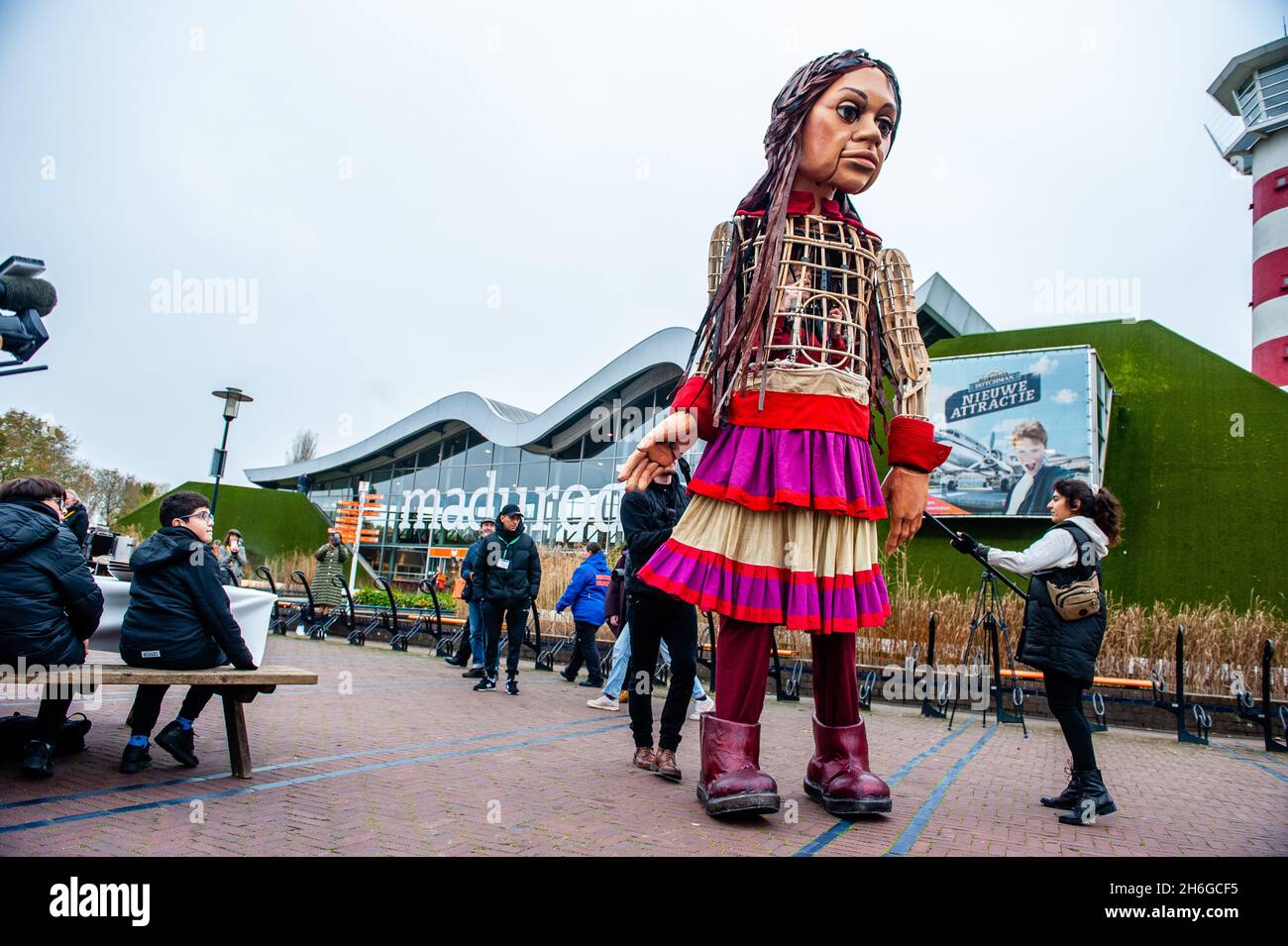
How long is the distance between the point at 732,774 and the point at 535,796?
82 centimetres

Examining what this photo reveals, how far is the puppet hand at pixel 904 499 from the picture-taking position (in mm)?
3371

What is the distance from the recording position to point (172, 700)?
578 cm

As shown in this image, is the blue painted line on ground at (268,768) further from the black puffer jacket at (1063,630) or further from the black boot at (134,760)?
the black puffer jacket at (1063,630)

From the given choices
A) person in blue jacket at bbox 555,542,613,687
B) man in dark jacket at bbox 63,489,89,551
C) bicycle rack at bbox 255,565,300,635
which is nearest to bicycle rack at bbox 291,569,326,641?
bicycle rack at bbox 255,565,300,635

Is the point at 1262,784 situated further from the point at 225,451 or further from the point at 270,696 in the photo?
the point at 225,451

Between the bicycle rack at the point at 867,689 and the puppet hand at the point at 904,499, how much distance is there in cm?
465

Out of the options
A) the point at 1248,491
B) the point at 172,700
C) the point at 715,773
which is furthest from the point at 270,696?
the point at 1248,491

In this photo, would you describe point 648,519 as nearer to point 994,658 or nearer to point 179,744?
point 179,744

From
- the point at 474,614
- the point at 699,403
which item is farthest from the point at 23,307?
the point at 474,614

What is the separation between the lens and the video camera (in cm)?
241

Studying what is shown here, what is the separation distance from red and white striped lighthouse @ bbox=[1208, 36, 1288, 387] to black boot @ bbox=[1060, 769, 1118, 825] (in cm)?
2359

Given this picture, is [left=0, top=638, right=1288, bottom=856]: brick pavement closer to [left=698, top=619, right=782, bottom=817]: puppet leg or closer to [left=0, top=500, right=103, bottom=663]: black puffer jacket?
[left=698, top=619, right=782, bottom=817]: puppet leg
